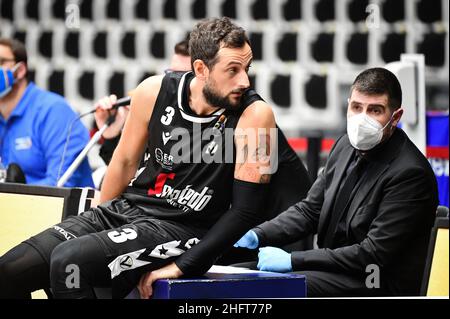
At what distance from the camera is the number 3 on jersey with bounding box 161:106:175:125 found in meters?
3.47

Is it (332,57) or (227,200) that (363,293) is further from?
(332,57)

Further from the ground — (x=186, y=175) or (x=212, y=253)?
(x=186, y=175)

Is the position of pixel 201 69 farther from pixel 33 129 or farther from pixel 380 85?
pixel 33 129

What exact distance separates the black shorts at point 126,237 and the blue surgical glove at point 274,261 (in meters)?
0.43

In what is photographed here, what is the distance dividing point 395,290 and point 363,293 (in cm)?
12

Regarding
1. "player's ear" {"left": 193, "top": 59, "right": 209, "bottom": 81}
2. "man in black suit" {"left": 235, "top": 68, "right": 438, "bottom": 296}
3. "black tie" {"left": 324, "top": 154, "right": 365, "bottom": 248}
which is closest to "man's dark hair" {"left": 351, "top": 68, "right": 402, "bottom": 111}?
"man in black suit" {"left": 235, "top": 68, "right": 438, "bottom": 296}

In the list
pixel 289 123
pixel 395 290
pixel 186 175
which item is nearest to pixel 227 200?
pixel 186 175

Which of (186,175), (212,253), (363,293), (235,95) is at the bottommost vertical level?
(363,293)

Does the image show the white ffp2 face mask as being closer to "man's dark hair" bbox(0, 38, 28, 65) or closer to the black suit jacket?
the black suit jacket

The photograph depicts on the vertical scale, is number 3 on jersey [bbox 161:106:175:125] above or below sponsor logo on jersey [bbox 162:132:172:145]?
above

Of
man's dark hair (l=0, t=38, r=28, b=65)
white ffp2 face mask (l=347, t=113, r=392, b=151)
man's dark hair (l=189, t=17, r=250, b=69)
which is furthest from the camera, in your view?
man's dark hair (l=0, t=38, r=28, b=65)

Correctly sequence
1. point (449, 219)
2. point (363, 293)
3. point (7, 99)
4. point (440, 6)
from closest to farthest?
point (363, 293)
point (449, 219)
point (7, 99)
point (440, 6)
